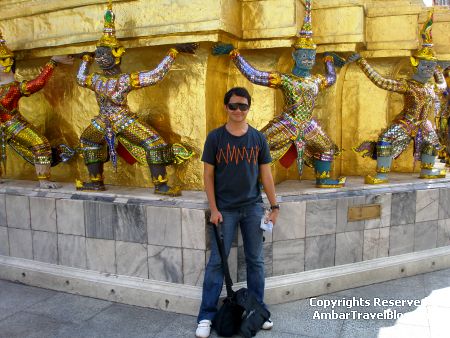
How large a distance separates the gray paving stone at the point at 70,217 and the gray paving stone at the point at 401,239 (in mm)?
2908

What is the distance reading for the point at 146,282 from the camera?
3.70 meters

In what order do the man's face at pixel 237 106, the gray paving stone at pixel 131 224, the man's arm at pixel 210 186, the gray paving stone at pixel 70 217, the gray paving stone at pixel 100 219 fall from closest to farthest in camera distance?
the man's face at pixel 237 106 → the man's arm at pixel 210 186 → the gray paving stone at pixel 131 224 → the gray paving stone at pixel 100 219 → the gray paving stone at pixel 70 217

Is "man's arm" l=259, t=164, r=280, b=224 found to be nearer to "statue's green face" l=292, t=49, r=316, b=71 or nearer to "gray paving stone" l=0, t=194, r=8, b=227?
"statue's green face" l=292, t=49, r=316, b=71

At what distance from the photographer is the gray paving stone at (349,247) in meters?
4.00

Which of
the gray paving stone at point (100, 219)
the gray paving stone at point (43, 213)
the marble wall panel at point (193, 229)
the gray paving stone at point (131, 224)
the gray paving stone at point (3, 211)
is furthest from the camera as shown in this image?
the gray paving stone at point (3, 211)

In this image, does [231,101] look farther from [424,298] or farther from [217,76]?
[424,298]

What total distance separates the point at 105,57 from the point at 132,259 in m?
1.75

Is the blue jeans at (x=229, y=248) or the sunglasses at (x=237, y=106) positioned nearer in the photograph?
the sunglasses at (x=237, y=106)

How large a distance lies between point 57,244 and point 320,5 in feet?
11.6

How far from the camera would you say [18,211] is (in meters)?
4.23

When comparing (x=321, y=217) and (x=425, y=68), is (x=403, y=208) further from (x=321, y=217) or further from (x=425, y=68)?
(x=425, y=68)

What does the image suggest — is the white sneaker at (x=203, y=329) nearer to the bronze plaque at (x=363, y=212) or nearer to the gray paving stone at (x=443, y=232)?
the bronze plaque at (x=363, y=212)

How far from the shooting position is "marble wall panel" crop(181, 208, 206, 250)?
344cm

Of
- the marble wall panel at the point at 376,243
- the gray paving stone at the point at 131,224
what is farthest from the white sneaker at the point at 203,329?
the marble wall panel at the point at 376,243
